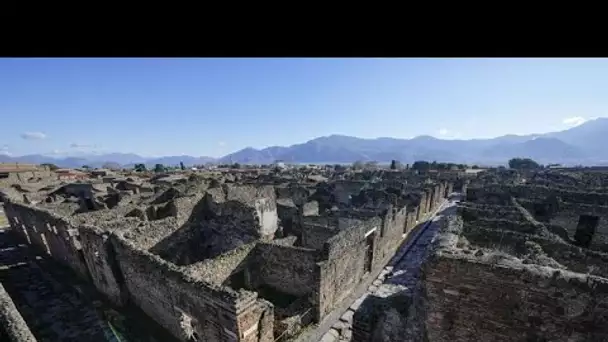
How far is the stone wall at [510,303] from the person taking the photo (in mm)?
4789

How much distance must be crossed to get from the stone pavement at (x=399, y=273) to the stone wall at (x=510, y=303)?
583 cm

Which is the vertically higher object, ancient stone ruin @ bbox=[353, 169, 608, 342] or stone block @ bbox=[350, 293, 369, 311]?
ancient stone ruin @ bbox=[353, 169, 608, 342]

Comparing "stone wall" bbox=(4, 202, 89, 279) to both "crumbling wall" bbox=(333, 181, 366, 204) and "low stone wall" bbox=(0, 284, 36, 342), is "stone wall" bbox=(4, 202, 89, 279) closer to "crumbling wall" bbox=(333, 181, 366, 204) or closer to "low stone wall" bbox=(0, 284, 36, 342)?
"low stone wall" bbox=(0, 284, 36, 342)

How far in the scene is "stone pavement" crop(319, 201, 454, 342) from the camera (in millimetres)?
11312

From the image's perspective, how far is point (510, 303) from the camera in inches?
212

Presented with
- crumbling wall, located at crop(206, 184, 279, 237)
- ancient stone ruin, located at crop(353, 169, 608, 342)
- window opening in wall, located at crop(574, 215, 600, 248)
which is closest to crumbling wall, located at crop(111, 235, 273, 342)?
ancient stone ruin, located at crop(353, 169, 608, 342)

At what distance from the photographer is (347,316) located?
40.3ft

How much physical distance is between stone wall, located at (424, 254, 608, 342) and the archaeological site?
0.07 ft

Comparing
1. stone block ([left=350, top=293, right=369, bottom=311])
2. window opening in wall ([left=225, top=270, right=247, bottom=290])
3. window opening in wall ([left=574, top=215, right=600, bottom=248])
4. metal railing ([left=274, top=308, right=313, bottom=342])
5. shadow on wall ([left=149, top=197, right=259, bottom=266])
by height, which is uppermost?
window opening in wall ([left=574, top=215, right=600, bottom=248])

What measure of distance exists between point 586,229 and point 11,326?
67.9 ft
